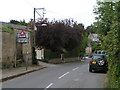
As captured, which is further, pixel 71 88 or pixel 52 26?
pixel 52 26

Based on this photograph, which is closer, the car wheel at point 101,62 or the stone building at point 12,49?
the car wheel at point 101,62

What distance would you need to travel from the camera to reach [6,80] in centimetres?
1590

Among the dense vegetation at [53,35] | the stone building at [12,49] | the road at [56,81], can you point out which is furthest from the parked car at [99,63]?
the dense vegetation at [53,35]

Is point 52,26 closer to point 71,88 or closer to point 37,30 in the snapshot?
point 37,30

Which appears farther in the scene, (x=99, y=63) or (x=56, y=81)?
(x=99, y=63)

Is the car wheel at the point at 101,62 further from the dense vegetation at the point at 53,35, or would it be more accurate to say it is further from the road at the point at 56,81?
the dense vegetation at the point at 53,35

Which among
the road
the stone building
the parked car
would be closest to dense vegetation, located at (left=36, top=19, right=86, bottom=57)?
the stone building

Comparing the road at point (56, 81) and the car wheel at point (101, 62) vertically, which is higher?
the car wheel at point (101, 62)

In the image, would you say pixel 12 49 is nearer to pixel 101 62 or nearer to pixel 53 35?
pixel 101 62

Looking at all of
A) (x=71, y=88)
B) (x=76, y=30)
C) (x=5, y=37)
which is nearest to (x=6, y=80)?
(x=71, y=88)

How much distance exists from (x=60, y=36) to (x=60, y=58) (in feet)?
19.2

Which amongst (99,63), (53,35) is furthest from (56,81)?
(53,35)

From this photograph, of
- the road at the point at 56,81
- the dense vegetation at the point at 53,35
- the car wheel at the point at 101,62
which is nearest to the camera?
the road at the point at 56,81

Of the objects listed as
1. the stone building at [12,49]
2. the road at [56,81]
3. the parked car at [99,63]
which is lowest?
the road at [56,81]
